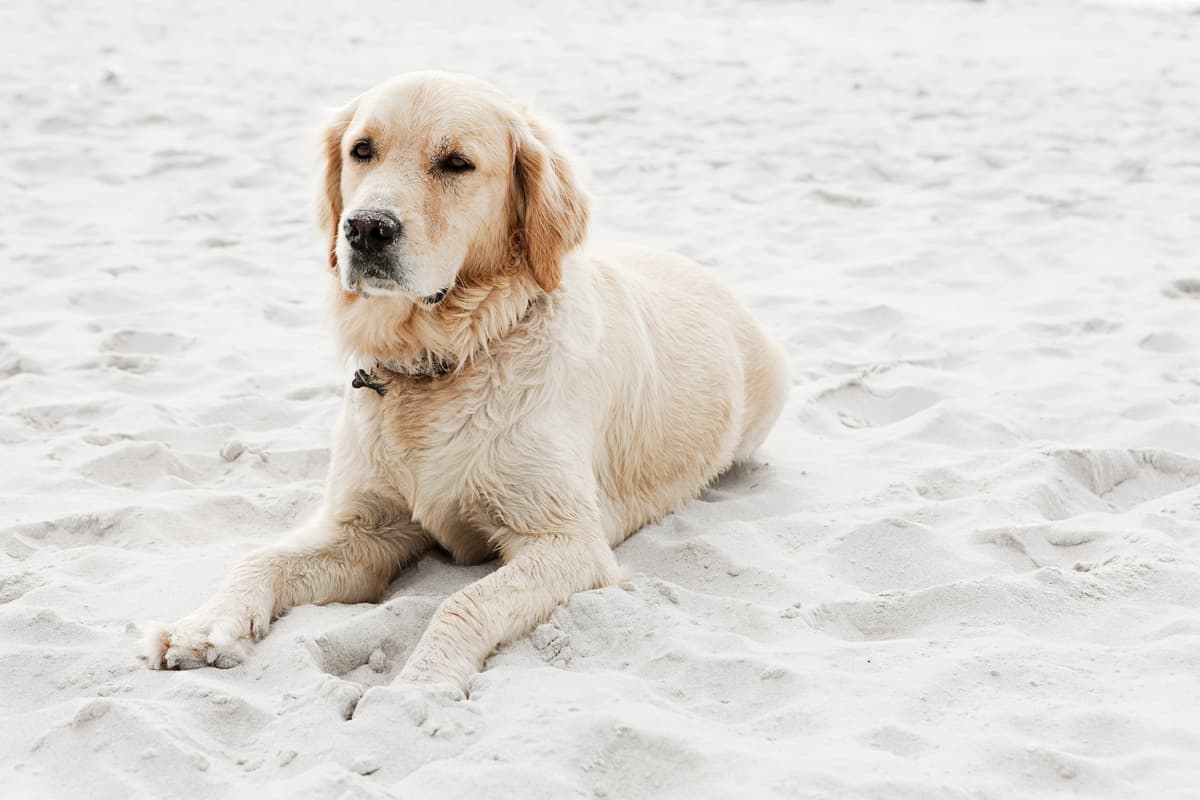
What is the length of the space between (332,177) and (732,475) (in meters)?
1.84

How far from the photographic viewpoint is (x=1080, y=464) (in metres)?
4.34

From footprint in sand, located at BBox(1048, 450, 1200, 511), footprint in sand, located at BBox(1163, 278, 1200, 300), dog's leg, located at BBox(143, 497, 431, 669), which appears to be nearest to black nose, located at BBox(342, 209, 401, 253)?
dog's leg, located at BBox(143, 497, 431, 669)

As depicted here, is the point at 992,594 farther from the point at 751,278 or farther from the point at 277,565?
the point at 751,278

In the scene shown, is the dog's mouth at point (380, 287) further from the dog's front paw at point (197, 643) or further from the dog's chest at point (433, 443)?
the dog's front paw at point (197, 643)

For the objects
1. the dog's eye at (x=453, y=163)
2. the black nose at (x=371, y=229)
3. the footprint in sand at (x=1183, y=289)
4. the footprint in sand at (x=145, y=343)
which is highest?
the dog's eye at (x=453, y=163)

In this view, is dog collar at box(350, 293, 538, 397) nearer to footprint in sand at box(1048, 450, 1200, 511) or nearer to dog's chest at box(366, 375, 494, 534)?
dog's chest at box(366, 375, 494, 534)

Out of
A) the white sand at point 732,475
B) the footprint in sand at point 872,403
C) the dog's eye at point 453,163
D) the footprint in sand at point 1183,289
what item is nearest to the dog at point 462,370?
the dog's eye at point 453,163

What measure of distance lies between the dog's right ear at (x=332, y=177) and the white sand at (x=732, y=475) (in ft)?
3.03

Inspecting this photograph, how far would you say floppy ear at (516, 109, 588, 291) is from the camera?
368 centimetres

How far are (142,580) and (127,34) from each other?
1026 centimetres

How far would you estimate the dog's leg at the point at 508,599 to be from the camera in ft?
9.85

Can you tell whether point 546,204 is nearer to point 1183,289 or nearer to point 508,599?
point 508,599

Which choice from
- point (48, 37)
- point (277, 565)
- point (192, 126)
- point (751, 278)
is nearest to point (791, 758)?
point (277, 565)

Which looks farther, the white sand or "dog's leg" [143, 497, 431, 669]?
"dog's leg" [143, 497, 431, 669]
